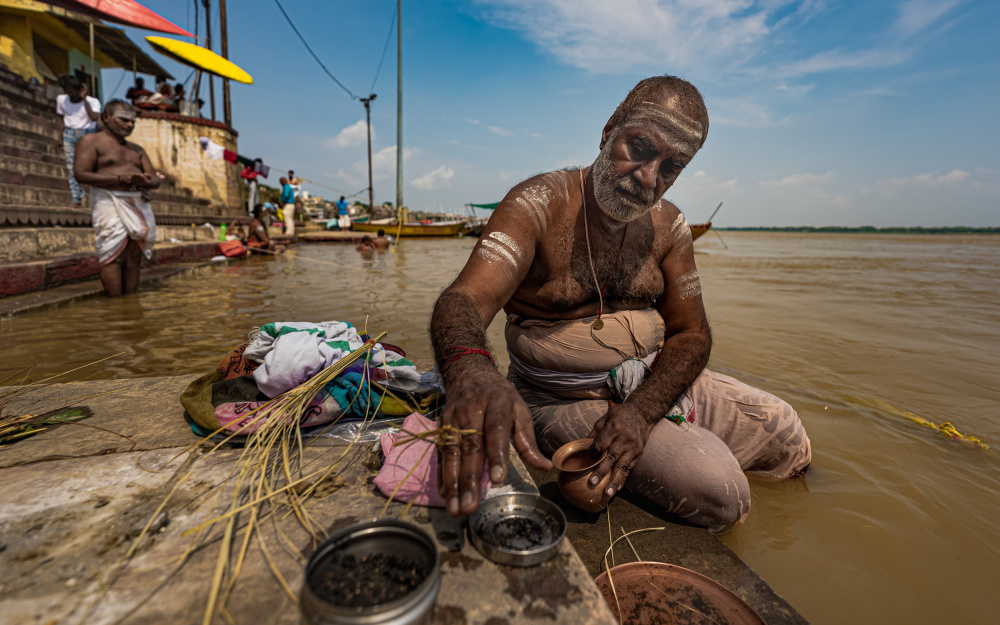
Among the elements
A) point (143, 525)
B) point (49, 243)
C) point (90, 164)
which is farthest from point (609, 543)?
point (49, 243)

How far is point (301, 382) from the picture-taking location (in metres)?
A: 1.90

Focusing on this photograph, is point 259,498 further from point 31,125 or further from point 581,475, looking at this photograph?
point 31,125

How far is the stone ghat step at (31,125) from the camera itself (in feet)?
29.7

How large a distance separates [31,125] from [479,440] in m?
14.4

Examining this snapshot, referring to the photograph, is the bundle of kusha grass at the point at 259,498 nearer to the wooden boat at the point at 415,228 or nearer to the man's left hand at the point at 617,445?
the man's left hand at the point at 617,445

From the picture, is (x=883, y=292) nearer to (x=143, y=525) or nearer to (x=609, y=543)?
(x=609, y=543)

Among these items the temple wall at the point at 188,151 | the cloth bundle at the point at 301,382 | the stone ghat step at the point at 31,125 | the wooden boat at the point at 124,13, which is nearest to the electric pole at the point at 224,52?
the temple wall at the point at 188,151

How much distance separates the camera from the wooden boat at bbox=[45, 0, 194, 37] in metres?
5.39

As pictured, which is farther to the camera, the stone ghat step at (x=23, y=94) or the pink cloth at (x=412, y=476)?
the stone ghat step at (x=23, y=94)

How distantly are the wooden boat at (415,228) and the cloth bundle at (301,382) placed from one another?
2186cm

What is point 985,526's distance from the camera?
6.44ft

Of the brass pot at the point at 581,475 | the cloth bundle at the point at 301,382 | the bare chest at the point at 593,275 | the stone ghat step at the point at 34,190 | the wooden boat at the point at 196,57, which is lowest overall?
the brass pot at the point at 581,475

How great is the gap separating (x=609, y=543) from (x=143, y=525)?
147 cm

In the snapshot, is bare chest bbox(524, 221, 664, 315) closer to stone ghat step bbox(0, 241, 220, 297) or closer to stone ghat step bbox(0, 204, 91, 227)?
stone ghat step bbox(0, 241, 220, 297)
